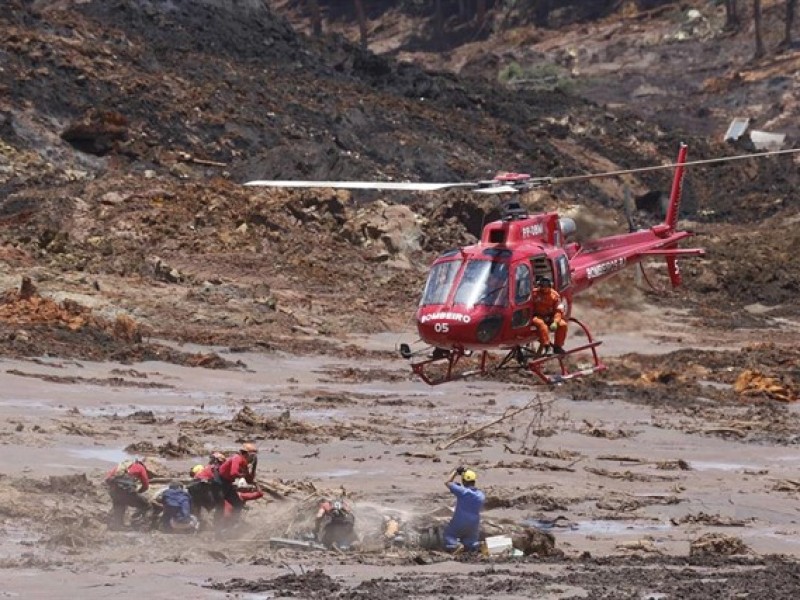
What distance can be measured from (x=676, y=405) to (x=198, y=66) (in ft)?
103

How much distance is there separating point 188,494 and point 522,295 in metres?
5.62

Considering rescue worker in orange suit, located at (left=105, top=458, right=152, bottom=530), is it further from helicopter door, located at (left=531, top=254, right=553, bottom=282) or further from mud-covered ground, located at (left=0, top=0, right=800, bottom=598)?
helicopter door, located at (left=531, top=254, right=553, bottom=282)

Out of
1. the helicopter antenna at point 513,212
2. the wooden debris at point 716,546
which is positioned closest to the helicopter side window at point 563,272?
the helicopter antenna at point 513,212

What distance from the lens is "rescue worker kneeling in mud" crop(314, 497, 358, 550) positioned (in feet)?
52.4

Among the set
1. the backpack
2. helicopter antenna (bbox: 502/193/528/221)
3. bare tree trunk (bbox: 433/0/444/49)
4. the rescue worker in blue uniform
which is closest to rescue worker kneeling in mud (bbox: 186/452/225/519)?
the backpack

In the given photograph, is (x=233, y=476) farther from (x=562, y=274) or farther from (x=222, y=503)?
(x=562, y=274)

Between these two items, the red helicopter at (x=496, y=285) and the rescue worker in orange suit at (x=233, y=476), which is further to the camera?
the red helicopter at (x=496, y=285)

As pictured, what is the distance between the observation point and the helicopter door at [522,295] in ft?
67.1

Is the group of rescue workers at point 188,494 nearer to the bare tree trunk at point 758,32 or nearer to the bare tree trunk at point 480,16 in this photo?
the bare tree trunk at point 758,32

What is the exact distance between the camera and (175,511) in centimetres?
1627

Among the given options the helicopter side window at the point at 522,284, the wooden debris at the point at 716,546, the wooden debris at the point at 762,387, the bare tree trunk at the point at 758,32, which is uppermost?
the bare tree trunk at the point at 758,32

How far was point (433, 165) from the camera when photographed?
56219 millimetres

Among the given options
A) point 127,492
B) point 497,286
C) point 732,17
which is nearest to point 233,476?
point 127,492

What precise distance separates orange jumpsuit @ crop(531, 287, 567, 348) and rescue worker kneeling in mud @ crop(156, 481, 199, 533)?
5898 millimetres
